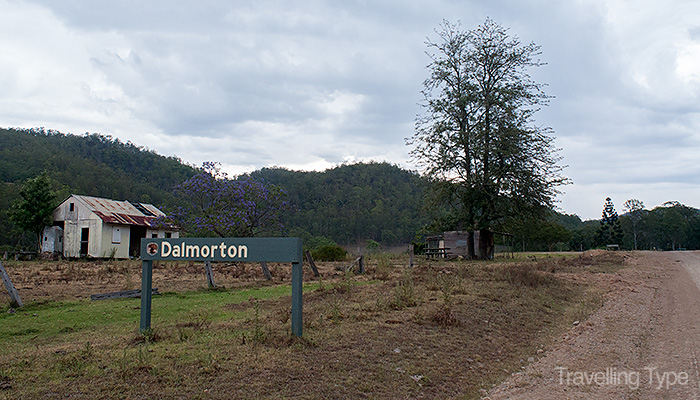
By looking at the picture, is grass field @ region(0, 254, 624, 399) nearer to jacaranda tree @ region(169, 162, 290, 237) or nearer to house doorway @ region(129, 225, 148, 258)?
jacaranda tree @ region(169, 162, 290, 237)

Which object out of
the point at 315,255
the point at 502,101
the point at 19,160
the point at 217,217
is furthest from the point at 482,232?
the point at 19,160

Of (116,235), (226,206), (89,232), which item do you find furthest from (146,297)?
(116,235)

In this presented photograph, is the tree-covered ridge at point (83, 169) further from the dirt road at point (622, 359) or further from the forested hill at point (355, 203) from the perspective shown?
the dirt road at point (622, 359)

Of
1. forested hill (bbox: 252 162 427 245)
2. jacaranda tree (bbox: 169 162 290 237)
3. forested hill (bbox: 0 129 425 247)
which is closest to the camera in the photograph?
jacaranda tree (bbox: 169 162 290 237)

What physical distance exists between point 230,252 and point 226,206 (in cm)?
1108

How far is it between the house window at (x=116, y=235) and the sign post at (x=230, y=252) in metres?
32.0

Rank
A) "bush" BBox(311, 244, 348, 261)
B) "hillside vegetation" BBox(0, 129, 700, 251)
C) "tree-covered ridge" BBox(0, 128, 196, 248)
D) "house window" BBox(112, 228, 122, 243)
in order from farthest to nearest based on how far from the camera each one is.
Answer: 1. "hillside vegetation" BBox(0, 129, 700, 251)
2. "tree-covered ridge" BBox(0, 128, 196, 248)
3. "house window" BBox(112, 228, 122, 243)
4. "bush" BBox(311, 244, 348, 261)

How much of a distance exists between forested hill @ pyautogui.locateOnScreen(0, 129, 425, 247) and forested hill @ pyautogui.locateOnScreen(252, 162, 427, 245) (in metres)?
0.18

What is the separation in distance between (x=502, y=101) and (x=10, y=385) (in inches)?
1271

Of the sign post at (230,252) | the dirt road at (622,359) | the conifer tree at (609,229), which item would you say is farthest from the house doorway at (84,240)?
the conifer tree at (609,229)

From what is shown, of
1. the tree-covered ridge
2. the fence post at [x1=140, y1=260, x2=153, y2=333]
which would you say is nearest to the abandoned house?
the tree-covered ridge

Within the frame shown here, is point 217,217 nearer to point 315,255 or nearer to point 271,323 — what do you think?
point 271,323

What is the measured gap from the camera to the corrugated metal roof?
34812 mm

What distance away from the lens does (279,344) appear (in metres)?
6.00
